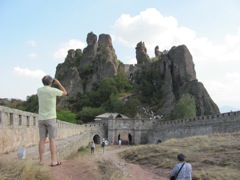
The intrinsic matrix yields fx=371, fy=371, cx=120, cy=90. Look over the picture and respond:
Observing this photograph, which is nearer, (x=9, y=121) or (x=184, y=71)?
(x=9, y=121)

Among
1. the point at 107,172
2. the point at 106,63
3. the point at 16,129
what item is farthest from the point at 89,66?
the point at 107,172

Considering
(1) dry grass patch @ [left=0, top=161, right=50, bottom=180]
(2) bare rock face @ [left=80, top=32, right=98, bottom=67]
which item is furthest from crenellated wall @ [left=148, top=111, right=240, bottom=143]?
(2) bare rock face @ [left=80, top=32, right=98, bottom=67]

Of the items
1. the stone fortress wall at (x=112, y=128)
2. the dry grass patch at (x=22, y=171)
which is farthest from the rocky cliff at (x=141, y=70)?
the dry grass patch at (x=22, y=171)

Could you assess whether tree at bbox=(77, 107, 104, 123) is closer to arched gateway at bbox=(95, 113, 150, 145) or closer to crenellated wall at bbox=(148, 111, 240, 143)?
arched gateway at bbox=(95, 113, 150, 145)

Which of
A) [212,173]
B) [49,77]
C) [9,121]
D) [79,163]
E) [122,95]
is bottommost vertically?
[212,173]

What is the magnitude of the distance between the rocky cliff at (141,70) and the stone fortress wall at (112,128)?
11.2 metres

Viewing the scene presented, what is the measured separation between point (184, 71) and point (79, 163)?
250 feet

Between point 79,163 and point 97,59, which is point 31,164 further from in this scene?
point 97,59

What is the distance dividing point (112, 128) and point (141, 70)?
31478 mm

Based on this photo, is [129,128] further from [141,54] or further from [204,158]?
[204,158]

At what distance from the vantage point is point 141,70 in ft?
323

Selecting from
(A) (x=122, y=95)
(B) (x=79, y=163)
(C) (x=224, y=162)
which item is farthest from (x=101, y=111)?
(B) (x=79, y=163)

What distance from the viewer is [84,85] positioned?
96.9 metres

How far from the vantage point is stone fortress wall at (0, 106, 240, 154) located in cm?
1232
